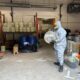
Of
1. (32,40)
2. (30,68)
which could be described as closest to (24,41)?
(32,40)

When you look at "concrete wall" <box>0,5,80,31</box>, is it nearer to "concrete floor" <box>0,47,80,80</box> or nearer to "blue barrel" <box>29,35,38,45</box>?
"blue barrel" <box>29,35,38,45</box>

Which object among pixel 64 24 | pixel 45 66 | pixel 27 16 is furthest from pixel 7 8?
pixel 45 66

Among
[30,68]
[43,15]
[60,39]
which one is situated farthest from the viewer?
[43,15]

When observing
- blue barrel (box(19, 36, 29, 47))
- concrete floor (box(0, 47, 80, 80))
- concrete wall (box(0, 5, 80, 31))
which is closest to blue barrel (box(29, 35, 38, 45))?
blue barrel (box(19, 36, 29, 47))

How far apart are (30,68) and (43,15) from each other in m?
4.36

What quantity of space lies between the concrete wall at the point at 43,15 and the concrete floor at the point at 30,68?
8.94ft

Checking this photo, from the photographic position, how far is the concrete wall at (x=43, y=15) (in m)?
8.67

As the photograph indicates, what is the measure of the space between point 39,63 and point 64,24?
4115 millimetres

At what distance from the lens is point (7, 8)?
8.62 meters

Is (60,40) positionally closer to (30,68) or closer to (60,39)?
(60,39)

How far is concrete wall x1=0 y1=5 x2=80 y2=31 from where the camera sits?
8672mm

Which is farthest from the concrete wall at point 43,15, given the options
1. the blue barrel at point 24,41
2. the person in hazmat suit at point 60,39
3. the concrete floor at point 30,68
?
the person in hazmat suit at point 60,39

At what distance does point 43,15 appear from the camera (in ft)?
29.4

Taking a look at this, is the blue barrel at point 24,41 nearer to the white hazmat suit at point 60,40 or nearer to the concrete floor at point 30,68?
the concrete floor at point 30,68
